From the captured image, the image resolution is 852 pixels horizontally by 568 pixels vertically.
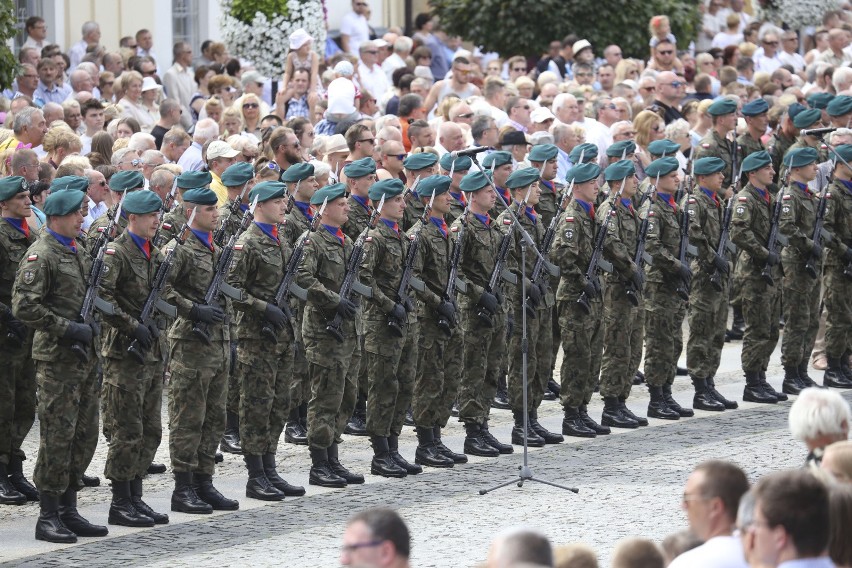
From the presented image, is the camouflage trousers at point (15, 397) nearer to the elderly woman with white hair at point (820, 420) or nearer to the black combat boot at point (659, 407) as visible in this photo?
the black combat boot at point (659, 407)

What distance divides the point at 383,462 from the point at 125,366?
7.19ft

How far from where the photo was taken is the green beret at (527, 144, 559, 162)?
14031 mm

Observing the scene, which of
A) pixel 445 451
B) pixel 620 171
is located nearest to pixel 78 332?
pixel 445 451

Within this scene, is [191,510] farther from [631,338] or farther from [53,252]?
[631,338]

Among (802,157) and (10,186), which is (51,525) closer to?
(10,186)

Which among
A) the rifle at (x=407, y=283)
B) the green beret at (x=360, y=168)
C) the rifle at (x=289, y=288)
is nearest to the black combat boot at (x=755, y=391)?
the rifle at (x=407, y=283)

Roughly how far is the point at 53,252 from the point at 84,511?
1675 mm

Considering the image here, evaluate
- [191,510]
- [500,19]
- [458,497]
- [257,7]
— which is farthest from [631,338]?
[500,19]

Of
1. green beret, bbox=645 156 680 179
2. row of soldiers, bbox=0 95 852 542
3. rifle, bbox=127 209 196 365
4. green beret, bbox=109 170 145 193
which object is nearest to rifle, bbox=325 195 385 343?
row of soldiers, bbox=0 95 852 542

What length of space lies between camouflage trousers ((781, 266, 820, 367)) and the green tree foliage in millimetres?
9095

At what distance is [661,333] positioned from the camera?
14164 mm

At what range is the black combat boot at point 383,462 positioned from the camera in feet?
39.0

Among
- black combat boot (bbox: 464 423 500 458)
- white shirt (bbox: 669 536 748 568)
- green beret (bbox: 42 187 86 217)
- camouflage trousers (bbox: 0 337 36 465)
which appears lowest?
black combat boot (bbox: 464 423 500 458)

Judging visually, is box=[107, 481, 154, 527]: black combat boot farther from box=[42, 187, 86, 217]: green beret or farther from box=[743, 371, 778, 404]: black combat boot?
box=[743, 371, 778, 404]: black combat boot
